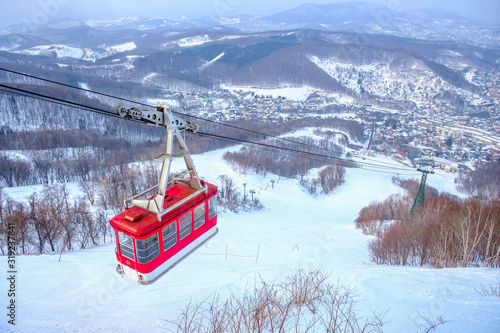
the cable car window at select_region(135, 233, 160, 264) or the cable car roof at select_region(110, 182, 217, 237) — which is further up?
the cable car roof at select_region(110, 182, 217, 237)

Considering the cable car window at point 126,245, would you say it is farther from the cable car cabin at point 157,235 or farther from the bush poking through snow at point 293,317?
the bush poking through snow at point 293,317

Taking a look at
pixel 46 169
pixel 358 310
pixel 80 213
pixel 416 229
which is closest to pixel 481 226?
pixel 416 229

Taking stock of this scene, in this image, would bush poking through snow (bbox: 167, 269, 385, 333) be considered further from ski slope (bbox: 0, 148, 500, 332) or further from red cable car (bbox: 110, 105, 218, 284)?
red cable car (bbox: 110, 105, 218, 284)

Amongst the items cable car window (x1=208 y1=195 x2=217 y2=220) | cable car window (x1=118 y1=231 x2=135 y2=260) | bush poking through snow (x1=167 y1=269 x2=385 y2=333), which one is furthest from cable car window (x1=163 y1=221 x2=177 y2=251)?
bush poking through snow (x1=167 y1=269 x2=385 y2=333)

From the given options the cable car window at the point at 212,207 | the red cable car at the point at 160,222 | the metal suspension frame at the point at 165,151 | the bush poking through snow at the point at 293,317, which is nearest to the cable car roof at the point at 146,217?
the red cable car at the point at 160,222

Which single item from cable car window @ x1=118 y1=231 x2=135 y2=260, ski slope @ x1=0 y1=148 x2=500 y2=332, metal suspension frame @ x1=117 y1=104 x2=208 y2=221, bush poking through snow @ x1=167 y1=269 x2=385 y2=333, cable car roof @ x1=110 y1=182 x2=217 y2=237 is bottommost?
ski slope @ x1=0 y1=148 x2=500 y2=332

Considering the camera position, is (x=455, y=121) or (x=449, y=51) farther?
(x=449, y=51)

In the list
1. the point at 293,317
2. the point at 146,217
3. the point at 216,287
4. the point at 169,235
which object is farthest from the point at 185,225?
the point at 293,317

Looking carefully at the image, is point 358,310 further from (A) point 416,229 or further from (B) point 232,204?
(B) point 232,204
